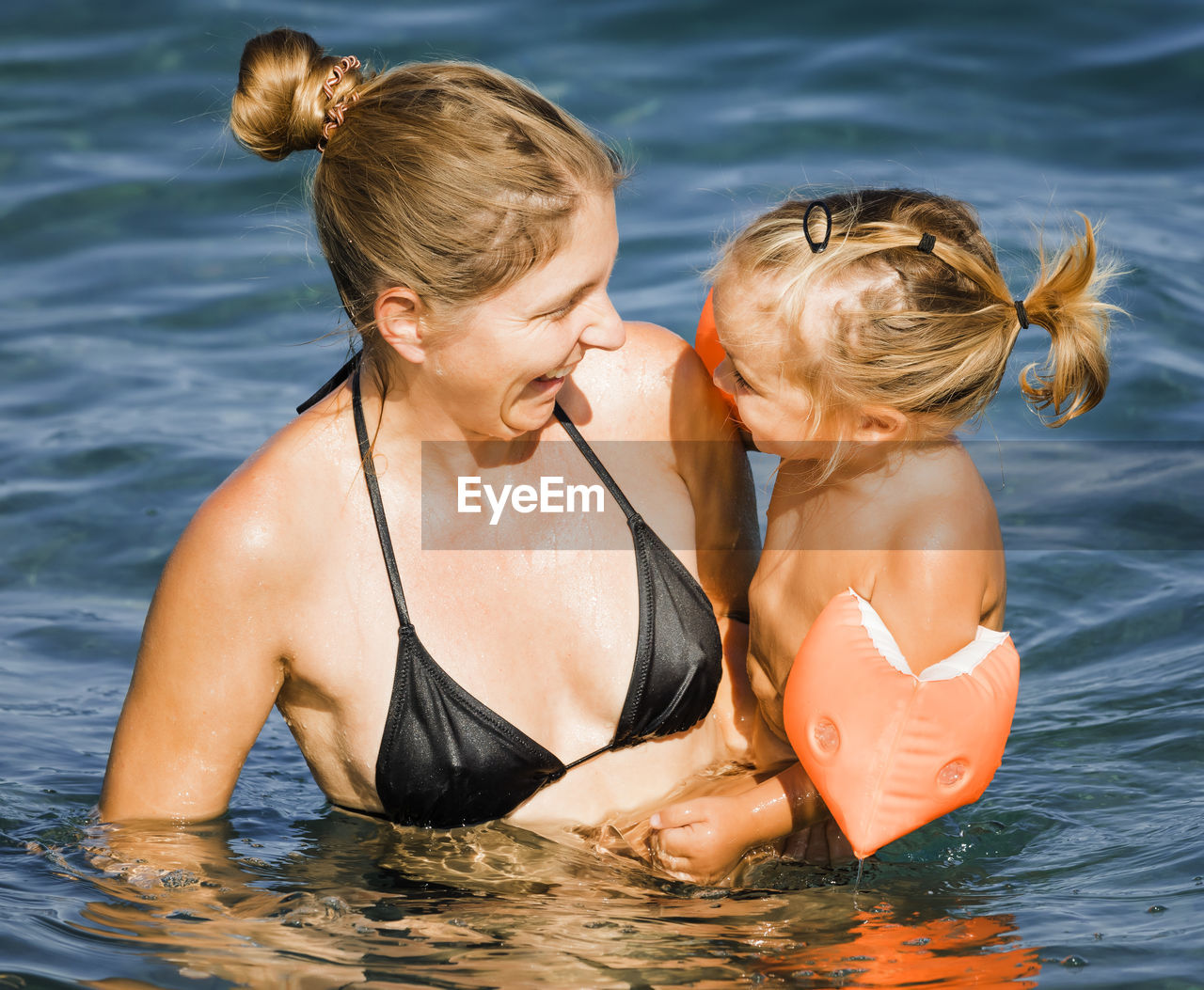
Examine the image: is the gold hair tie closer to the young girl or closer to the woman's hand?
the young girl

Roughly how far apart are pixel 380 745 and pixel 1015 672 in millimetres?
1408

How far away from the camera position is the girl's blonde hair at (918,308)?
3.05 m

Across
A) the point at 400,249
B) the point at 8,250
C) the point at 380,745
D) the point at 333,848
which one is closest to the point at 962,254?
the point at 400,249

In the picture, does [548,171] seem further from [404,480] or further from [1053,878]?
[1053,878]

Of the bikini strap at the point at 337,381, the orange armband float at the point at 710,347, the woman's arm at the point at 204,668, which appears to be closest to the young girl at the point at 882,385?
the orange armband float at the point at 710,347

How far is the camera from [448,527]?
3199 mm

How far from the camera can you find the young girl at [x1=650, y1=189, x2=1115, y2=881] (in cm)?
303

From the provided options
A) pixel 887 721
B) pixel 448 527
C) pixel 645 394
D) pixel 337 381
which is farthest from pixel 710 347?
pixel 887 721

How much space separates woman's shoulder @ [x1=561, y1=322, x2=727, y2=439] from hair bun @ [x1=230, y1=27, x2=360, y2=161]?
2.81ft

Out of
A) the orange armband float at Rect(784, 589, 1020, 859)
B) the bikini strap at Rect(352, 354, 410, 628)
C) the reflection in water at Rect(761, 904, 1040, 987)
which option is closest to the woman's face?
the bikini strap at Rect(352, 354, 410, 628)

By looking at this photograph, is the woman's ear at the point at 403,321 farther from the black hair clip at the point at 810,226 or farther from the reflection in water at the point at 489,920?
the reflection in water at the point at 489,920

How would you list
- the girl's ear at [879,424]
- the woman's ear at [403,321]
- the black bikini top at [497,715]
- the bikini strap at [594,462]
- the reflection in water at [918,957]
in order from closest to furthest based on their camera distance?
the reflection in water at [918,957] < the woman's ear at [403,321] < the black bikini top at [497,715] < the girl's ear at [879,424] < the bikini strap at [594,462]

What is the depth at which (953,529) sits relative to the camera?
9.85ft

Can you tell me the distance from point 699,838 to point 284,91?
6.07ft
